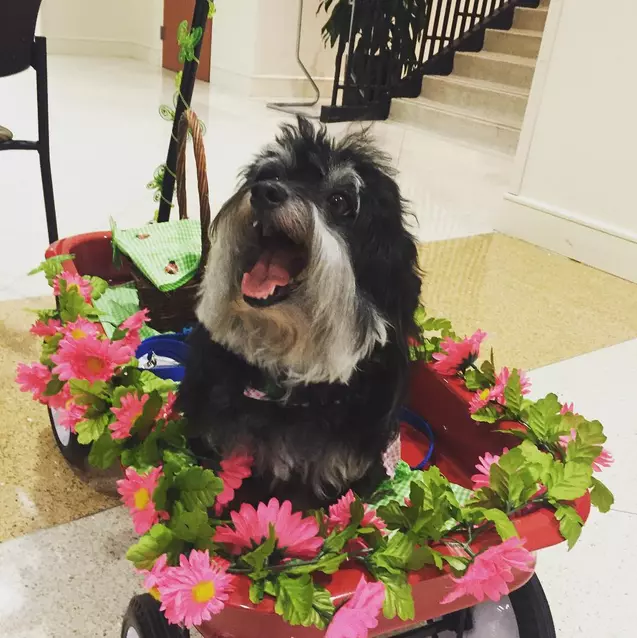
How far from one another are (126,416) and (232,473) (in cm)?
20

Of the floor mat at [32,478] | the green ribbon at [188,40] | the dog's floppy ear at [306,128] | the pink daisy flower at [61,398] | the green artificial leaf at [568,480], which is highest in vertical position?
the green ribbon at [188,40]

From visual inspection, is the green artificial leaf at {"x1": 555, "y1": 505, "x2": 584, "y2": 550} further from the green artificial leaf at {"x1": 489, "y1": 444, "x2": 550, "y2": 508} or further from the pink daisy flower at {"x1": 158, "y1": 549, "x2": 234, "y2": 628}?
the pink daisy flower at {"x1": 158, "y1": 549, "x2": 234, "y2": 628}

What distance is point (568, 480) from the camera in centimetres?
91

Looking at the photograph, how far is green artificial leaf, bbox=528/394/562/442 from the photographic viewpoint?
3.47 ft

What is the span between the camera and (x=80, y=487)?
1.27 meters

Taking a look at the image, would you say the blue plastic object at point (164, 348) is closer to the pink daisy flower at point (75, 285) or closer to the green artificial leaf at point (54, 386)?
the pink daisy flower at point (75, 285)

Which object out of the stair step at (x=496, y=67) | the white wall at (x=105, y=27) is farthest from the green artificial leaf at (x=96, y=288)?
the white wall at (x=105, y=27)

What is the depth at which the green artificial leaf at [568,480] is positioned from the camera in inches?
35.0

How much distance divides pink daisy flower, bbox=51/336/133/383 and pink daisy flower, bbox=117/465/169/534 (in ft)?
0.78

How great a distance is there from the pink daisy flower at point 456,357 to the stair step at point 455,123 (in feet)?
11.5

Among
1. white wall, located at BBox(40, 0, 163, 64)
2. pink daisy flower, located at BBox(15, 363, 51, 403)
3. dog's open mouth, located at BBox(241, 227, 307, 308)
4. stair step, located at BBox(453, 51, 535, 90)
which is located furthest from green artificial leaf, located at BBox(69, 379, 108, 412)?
white wall, located at BBox(40, 0, 163, 64)

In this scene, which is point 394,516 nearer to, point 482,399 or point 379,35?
point 482,399

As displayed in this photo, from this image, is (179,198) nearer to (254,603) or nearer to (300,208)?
(300,208)

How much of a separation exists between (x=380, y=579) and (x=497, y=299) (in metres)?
1.64
